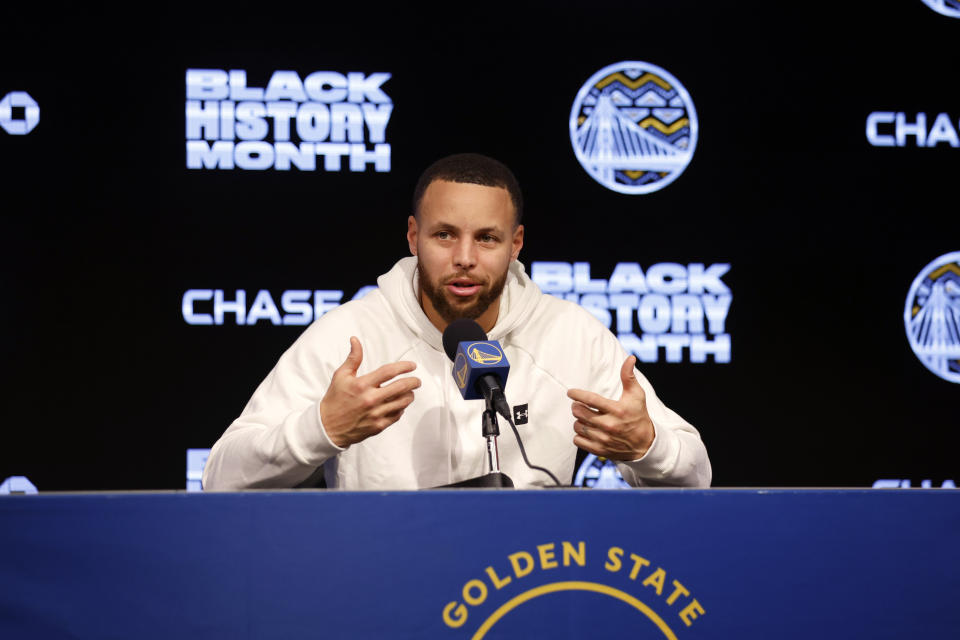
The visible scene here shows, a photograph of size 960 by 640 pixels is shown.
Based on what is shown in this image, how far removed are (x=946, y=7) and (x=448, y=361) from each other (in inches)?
108

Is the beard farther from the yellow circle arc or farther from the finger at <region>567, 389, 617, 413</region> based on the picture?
the yellow circle arc

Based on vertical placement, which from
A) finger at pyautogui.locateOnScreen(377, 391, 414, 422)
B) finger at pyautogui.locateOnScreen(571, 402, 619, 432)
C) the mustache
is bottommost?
finger at pyautogui.locateOnScreen(571, 402, 619, 432)

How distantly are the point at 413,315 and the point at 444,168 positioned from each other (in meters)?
0.35

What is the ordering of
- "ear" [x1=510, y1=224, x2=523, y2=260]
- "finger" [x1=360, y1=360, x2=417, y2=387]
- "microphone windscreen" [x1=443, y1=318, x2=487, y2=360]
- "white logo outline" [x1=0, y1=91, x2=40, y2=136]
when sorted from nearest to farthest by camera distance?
1. "finger" [x1=360, y1=360, x2=417, y2=387]
2. "microphone windscreen" [x1=443, y1=318, x2=487, y2=360]
3. "ear" [x1=510, y1=224, x2=523, y2=260]
4. "white logo outline" [x1=0, y1=91, x2=40, y2=136]

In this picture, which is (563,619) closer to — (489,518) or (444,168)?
(489,518)

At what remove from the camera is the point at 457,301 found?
2.02m

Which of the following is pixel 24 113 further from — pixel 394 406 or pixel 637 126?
pixel 394 406

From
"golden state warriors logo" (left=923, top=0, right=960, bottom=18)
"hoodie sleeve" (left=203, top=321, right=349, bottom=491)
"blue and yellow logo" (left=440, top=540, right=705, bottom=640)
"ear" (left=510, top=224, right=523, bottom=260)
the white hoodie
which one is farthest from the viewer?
"golden state warriors logo" (left=923, top=0, right=960, bottom=18)

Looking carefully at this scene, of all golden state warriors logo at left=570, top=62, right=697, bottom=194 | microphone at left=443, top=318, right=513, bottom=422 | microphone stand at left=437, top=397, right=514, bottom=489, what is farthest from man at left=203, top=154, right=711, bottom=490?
golden state warriors logo at left=570, top=62, right=697, bottom=194

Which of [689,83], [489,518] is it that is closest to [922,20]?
[689,83]

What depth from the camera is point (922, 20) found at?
3.44 m

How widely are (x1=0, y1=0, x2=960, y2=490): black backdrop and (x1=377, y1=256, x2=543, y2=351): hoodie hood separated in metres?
1.14

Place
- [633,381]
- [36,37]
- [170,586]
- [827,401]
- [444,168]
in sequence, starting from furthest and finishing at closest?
[827,401] < [36,37] < [444,168] < [633,381] < [170,586]

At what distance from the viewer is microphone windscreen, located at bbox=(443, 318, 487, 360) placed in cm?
171
